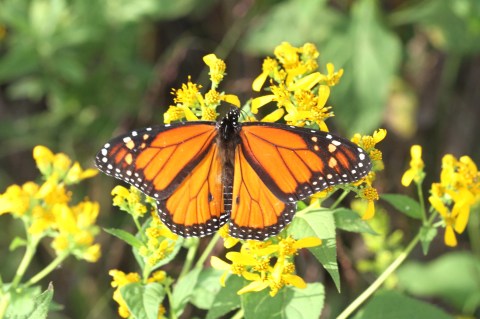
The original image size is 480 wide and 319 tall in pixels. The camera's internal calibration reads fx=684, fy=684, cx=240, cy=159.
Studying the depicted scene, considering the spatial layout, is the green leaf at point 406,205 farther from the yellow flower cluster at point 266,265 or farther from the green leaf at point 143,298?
the green leaf at point 143,298

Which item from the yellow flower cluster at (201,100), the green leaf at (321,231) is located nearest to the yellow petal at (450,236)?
the green leaf at (321,231)

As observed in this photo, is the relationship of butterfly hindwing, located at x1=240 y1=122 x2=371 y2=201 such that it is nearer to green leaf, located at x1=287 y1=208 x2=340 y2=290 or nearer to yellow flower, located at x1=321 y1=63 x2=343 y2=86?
green leaf, located at x1=287 y1=208 x2=340 y2=290

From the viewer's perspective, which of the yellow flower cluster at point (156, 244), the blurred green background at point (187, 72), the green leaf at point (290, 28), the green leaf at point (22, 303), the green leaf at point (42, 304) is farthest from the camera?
the green leaf at point (290, 28)

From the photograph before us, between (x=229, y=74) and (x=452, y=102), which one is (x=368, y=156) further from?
(x=452, y=102)

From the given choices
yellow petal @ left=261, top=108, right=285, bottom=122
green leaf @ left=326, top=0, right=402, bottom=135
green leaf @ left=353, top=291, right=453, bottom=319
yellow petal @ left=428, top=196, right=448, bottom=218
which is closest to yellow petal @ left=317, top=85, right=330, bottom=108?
yellow petal @ left=261, top=108, right=285, bottom=122

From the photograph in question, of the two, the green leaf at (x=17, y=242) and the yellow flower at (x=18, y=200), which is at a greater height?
the yellow flower at (x=18, y=200)

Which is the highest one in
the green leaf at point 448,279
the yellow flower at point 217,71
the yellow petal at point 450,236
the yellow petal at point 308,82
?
the yellow flower at point 217,71

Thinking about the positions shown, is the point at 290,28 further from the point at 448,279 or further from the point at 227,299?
the point at 227,299

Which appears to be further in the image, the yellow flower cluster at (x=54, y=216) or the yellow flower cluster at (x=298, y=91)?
the yellow flower cluster at (x=54, y=216)
